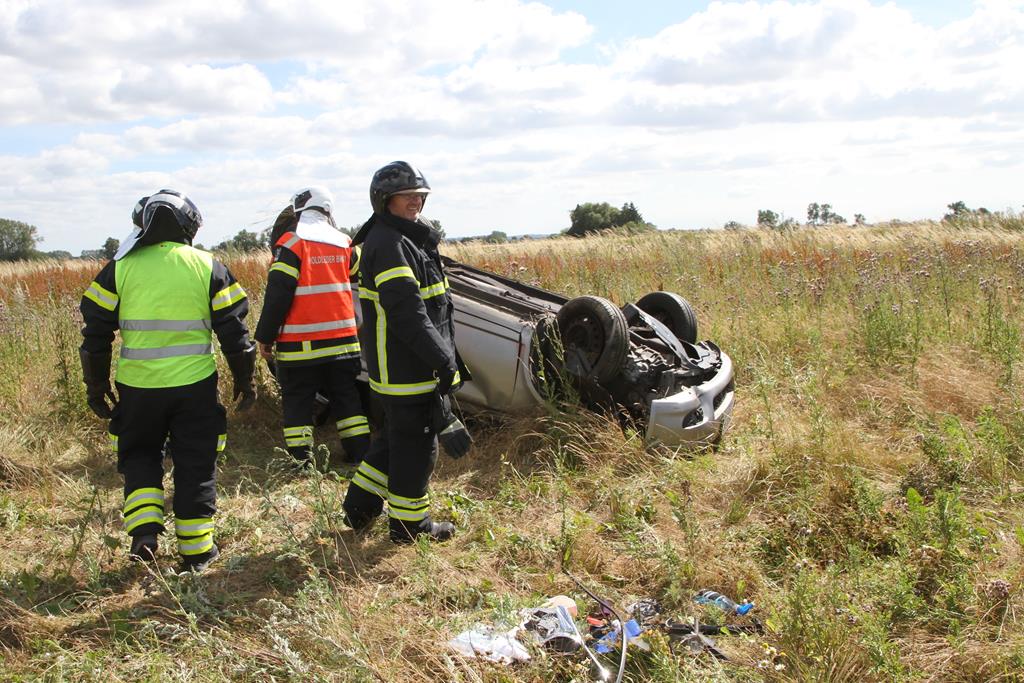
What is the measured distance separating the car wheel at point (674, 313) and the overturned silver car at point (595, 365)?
0.17m

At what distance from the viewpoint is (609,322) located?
503 centimetres

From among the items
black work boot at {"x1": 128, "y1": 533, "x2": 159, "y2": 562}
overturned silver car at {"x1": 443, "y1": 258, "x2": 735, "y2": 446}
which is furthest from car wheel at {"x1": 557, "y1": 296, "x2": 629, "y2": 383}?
black work boot at {"x1": 128, "y1": 533, "x2": 159, "y2": 562}

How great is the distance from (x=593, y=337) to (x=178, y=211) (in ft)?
8.45

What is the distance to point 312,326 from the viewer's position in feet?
17.5

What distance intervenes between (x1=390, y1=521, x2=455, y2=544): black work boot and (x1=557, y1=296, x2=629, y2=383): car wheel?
4.66ft

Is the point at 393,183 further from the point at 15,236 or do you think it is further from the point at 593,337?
the point at 15,236

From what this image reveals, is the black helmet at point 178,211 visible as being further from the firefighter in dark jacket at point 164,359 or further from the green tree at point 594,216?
the green tree at point 594,216

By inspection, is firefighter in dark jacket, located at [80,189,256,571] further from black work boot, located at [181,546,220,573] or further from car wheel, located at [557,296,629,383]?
car wheel, located at [557,296,629,383]

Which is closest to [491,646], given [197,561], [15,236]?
[197,561]

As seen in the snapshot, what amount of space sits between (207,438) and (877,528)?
3271 mm

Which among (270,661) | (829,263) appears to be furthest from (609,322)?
(829,263)

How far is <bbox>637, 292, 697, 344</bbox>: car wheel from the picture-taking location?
6.05 m

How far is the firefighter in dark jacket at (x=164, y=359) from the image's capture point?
3922 mm

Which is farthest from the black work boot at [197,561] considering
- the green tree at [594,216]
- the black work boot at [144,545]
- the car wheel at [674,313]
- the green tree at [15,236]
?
the green tree at [15,236]
